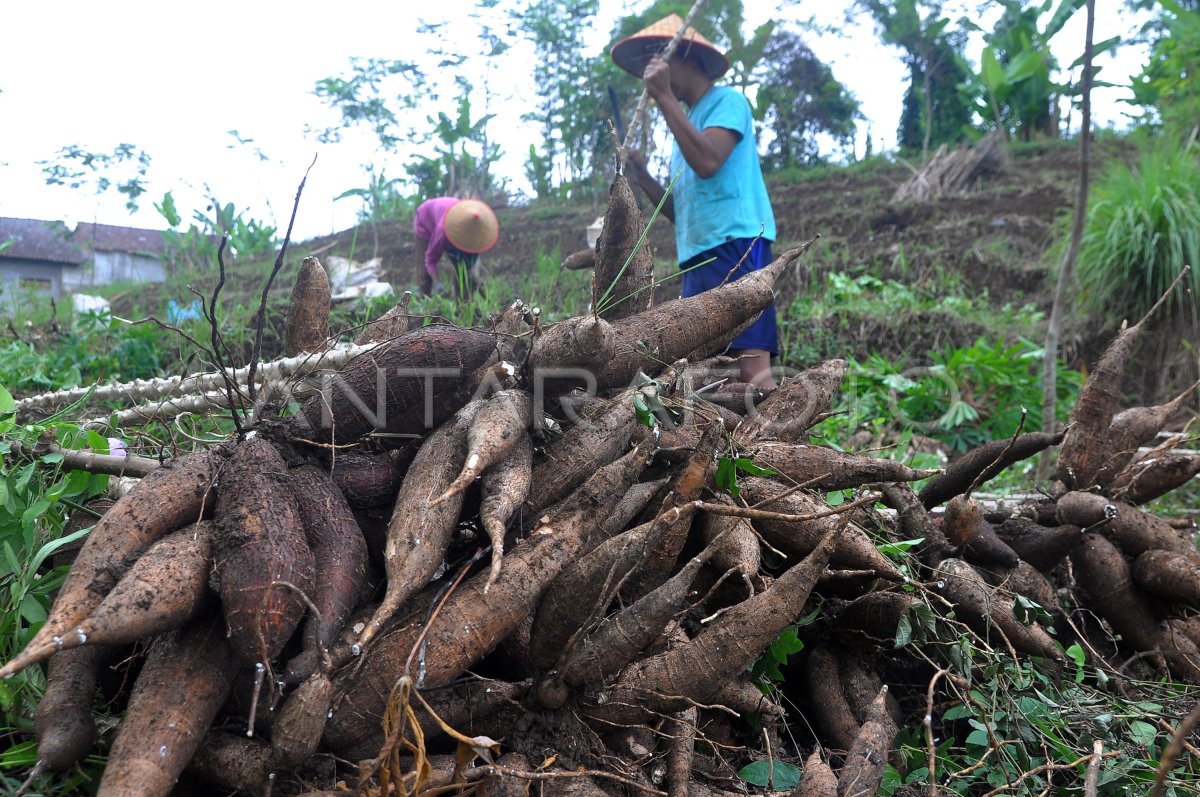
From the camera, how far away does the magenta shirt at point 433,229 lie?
6180 mm

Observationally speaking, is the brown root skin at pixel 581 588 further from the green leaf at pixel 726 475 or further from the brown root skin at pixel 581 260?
the brown root skin at pixel 581 260

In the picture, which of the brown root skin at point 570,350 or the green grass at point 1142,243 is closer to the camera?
the brown root skin at point 570,350

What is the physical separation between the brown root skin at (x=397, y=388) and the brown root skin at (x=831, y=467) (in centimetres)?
80

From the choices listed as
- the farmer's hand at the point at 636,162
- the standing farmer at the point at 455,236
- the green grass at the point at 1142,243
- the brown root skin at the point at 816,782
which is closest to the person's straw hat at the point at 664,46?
the farmer's hand at the point at 636,162

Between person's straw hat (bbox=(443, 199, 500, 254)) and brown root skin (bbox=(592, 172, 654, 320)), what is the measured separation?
12.2ft

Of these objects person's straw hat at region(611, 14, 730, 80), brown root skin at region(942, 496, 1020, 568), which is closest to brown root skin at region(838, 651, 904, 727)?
brown root skin at region(942, 496, 1020, 568)

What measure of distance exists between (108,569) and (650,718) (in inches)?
40.3

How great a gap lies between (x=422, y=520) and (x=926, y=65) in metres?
14.9

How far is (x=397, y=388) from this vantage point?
6.00 ft

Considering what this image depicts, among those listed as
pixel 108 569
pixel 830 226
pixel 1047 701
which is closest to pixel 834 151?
pixel 830 226

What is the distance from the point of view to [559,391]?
1955 millimetres

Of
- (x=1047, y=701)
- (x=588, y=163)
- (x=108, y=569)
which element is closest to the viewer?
(x=108, y=569)

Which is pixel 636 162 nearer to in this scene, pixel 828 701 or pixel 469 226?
pixel 828 701

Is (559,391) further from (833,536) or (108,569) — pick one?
(108,569)
